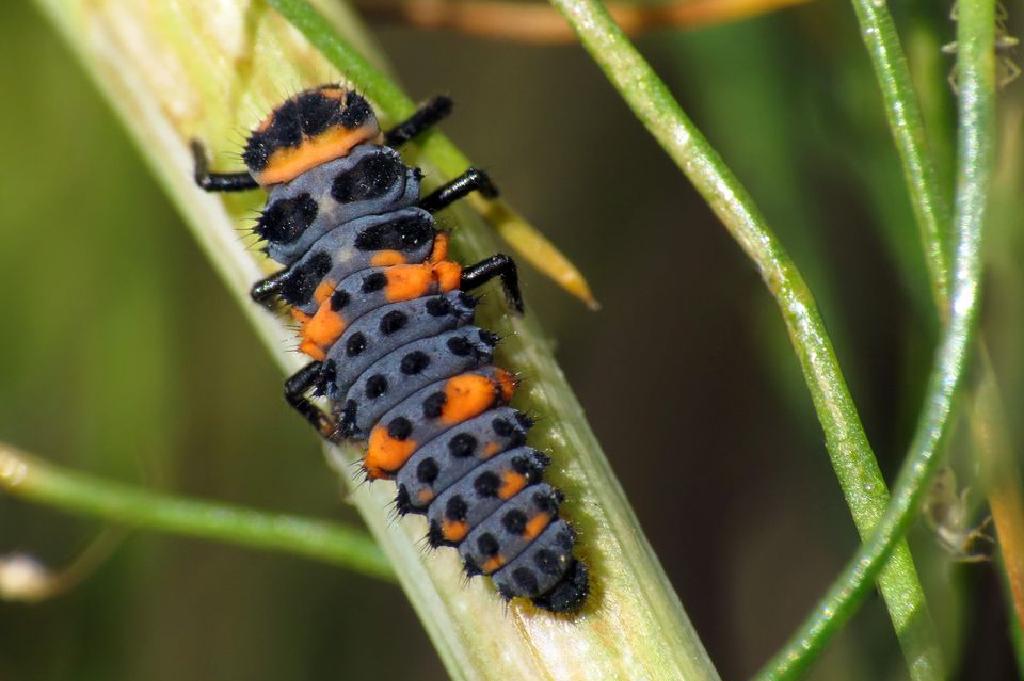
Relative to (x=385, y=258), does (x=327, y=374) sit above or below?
below

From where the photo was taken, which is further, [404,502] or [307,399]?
[307,399]

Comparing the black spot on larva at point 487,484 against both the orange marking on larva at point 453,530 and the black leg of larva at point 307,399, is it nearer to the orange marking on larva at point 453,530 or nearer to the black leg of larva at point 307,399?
the orange marking on larva at point 453,530

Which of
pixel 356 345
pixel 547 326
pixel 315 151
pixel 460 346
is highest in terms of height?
pixel 315 151

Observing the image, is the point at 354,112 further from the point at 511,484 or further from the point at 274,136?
the point at 511,484

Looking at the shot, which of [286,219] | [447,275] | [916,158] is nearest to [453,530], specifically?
[447,275]

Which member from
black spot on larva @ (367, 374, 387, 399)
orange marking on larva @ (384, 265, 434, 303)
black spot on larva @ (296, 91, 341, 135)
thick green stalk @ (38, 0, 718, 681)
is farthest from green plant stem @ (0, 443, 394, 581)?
black spot on larva @ (296, 91, 341, 135)

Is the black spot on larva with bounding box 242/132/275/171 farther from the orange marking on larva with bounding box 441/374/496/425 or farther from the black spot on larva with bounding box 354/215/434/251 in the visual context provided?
the orange marking on larva with bounding box 441/374/496/425

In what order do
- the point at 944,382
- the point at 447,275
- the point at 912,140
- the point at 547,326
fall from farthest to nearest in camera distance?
the point at 547,326
the point at 447,275
the point at 912,140
the point at 944,382

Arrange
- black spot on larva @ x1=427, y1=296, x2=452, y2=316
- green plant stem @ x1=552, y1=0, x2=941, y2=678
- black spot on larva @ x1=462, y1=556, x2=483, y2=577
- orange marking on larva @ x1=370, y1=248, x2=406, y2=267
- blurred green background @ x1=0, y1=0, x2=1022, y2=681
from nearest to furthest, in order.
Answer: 1. green plant stem @ x1=552, y1=0, x2=941, y2=678
2. black spot on larva @ x1=462, y1=556, x2=483, y2=577
3. black spot on larva @ x1=427, y1=296, x2=452, y2=316
4. orange marking on larva @ x1=370, y1=248, x2=406, y2=267
5. blurred green background @ x1=0, y1=0, x2=1022, y2=681
